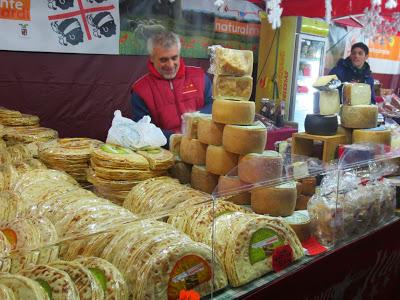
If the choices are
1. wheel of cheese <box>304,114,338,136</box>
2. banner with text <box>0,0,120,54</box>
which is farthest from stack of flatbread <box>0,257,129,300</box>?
banner with text <box>0,0,120,54</box>

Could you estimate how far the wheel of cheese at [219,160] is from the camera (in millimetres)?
1990

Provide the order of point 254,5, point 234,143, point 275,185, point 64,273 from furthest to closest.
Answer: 1. point 254,5
2. point 234,143
3. point 275,185
4. point 64,273

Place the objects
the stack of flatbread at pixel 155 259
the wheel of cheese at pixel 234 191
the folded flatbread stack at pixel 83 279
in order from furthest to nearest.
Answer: the wheel of cheese at pixel 234 191
the stack of flatbread at pixel 155 259
the folded flatbread stack at pixel 83 279

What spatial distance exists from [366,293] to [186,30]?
391cm

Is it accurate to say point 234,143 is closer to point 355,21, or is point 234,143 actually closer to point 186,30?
point 186,30

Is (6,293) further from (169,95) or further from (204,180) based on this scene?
(169,95)

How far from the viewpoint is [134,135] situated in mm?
A: 2242

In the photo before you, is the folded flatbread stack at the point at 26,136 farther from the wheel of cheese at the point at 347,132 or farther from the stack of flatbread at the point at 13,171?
the wheel of cheese at the point at 347,132

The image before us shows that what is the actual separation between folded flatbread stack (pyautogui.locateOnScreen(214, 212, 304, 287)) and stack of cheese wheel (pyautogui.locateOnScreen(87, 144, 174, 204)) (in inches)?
24.8

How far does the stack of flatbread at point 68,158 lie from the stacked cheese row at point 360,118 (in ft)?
4.89

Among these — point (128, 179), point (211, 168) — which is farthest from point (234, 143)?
point (128, 179)

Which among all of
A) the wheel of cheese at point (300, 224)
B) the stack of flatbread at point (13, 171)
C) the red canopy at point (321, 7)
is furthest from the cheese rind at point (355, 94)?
the red canopy at point (321, 7)

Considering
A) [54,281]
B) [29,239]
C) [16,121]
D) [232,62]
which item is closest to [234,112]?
[232,62]

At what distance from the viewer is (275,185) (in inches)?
67.4
